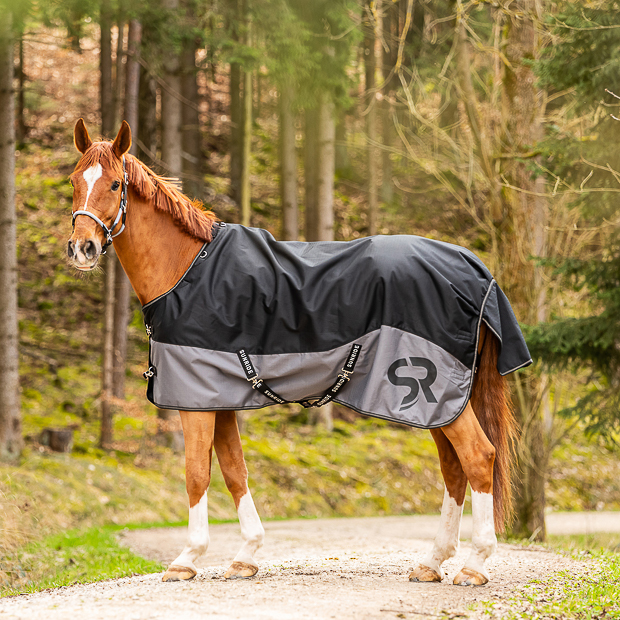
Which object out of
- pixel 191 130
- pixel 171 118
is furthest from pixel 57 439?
pixel 191 130

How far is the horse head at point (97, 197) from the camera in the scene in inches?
152

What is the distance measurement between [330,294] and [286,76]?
368 inches

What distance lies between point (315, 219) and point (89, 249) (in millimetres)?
12194

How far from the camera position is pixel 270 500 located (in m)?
11.2

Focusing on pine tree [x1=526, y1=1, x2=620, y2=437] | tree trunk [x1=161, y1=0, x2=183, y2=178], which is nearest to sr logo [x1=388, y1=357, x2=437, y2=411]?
pine tree [x1=526, y1=1, x2=620, y2=437]

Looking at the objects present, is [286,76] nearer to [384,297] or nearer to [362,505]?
Answer: [362,505]

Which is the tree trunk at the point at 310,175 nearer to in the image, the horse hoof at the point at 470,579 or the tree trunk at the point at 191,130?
the tree trunk at the point at 191,130

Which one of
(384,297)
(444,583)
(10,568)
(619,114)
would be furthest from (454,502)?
(619,114)

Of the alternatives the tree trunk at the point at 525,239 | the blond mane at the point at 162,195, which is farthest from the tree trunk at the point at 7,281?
the tree trunk at the point at 525,239

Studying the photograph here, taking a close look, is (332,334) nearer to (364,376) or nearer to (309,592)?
(364,376)

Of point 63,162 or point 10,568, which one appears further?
point 63,162

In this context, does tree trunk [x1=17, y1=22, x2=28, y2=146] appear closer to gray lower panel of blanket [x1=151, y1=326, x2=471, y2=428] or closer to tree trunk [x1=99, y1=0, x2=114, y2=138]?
tree trunk [x1=99, y1=0, x2=114, y2=138]

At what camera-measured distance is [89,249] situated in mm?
3871

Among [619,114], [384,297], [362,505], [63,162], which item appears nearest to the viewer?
[384,297]
